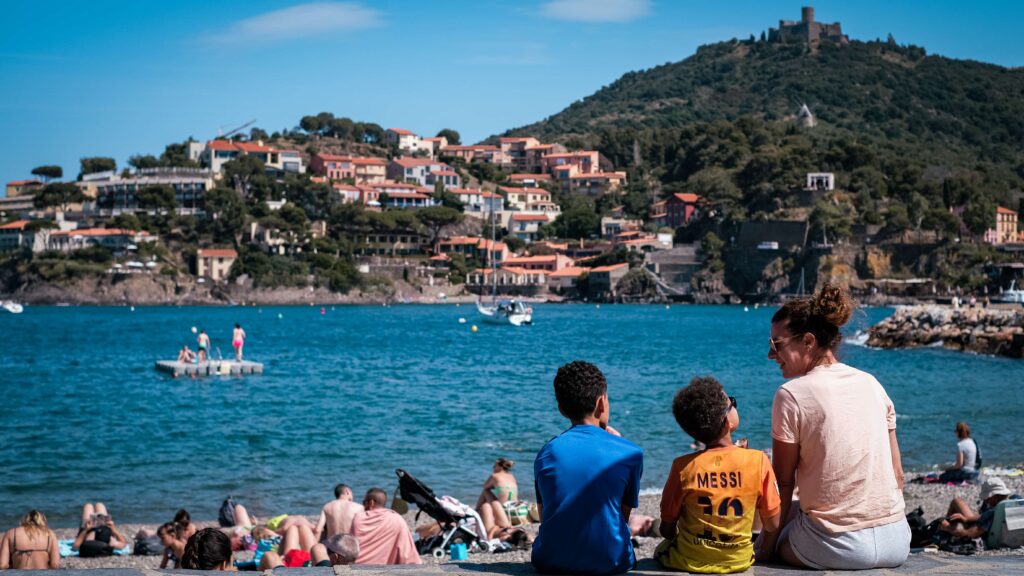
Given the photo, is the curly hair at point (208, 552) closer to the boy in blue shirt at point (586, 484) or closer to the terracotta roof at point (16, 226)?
the boy in blue shirt at point (586, 484)

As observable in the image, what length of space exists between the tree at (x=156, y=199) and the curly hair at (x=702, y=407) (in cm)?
11935

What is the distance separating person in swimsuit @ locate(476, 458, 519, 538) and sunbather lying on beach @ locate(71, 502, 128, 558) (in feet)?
10.6

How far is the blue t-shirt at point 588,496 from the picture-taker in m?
3.98

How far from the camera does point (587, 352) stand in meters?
43.1

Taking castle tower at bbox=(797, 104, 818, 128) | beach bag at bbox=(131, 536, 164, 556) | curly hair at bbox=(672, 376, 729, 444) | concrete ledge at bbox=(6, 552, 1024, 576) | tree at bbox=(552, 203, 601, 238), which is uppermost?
castle tower at bbox=(797, 104, 818, 128)

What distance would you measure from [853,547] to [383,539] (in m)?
4.26

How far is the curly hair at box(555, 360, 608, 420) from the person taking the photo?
3973 millimetres

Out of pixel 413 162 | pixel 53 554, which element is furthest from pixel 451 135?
pixel 53 554

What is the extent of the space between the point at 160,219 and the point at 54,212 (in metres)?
13.3

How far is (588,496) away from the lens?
3.99 meters

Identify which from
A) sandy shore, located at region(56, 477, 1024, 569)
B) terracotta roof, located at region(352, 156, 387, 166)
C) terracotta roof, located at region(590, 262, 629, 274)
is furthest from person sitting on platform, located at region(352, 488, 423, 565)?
terracotta roof, located at region(352, 156, 387, 166)

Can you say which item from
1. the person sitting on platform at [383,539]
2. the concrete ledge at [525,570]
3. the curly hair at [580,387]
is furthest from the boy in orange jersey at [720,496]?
the person sitting on platform at [383,539]

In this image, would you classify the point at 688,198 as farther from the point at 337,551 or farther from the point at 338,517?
the point at 337,551

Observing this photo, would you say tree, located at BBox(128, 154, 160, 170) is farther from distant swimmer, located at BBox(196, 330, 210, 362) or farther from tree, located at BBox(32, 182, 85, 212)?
distant swimmer, located at BBox(196, 330, 210, 362)
